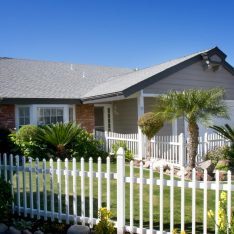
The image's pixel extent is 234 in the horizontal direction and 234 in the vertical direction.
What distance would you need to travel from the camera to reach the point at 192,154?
10977mm

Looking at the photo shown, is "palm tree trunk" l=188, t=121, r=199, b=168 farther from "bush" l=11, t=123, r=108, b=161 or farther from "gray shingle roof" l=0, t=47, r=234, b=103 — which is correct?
"bush" l=11, t=123, r=108, b=161

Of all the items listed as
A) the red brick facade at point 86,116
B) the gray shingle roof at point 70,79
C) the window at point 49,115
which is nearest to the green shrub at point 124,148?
the gray shingle roof at point 70,79

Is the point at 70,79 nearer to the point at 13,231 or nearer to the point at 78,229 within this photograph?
the point at 13,231

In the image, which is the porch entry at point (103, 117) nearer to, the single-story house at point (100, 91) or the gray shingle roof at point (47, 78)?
the single-story house at point (100, 91)

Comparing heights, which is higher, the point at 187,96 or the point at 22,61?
the point at 22,61

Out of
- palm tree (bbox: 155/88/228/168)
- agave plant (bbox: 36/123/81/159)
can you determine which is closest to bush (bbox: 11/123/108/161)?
agave plant (bbox: 36/123/81/159)

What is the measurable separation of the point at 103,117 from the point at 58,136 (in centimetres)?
615

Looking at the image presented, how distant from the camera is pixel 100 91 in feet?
53.5

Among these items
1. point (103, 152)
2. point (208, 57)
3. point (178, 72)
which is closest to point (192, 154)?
point (103, 152)

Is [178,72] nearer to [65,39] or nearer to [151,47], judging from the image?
[151,47]

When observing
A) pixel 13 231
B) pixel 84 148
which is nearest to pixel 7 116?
pixel 84 148

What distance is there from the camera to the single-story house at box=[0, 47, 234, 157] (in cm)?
1497

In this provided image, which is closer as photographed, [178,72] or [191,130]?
[191,130]

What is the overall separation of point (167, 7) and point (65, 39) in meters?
7.10
